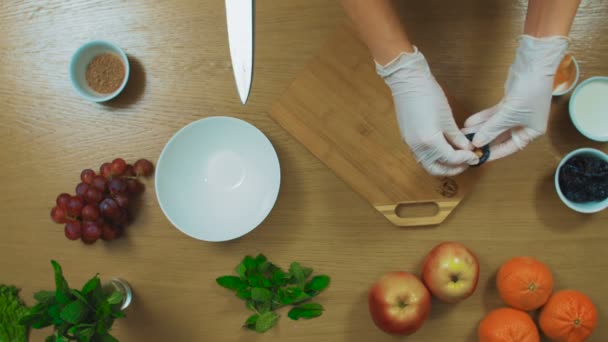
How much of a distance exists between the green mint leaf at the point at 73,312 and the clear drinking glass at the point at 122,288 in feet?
0.50

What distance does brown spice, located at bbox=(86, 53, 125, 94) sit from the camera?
35.5 inches

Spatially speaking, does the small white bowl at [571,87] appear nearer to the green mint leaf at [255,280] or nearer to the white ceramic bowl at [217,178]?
the white ceramic bowl at [217,178]

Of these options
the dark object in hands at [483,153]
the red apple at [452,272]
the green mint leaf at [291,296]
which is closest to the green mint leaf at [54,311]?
the green mint leaf at [291,296]

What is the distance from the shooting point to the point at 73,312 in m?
0.69

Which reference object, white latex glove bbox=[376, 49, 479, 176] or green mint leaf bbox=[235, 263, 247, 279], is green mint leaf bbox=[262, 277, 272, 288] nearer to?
green mint leaf bbox=[235, 263, 247, 279]

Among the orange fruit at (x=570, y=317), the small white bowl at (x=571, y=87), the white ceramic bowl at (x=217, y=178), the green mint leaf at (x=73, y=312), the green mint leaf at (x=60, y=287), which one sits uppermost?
the small white bowl at (x=571, y=87)

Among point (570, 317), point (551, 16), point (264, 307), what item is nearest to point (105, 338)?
point (264, 307)

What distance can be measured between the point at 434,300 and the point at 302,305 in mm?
245

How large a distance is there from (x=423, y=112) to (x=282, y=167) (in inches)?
11.1

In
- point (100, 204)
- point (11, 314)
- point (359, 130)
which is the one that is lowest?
point (11, 314)

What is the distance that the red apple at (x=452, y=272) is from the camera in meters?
0.81

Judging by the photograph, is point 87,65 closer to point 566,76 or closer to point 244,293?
point 244,293

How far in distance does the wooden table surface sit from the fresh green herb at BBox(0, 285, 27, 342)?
0.02 meters

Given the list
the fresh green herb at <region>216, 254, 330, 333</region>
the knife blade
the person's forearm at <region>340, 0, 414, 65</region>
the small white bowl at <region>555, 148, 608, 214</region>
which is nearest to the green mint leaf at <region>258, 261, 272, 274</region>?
the fresh green herb at <region>216, 254, 330, 333</region>
